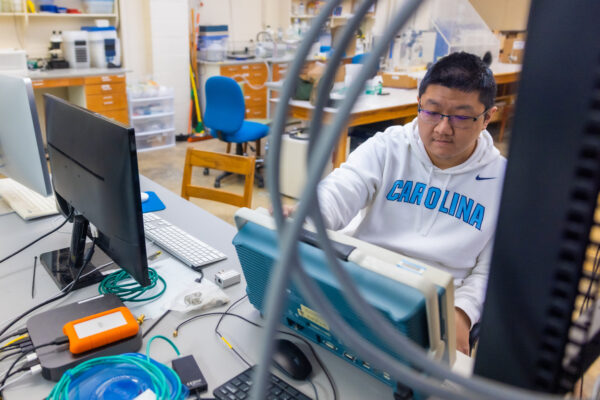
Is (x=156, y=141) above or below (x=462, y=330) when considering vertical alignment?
below

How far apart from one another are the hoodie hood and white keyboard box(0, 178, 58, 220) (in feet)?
4.01

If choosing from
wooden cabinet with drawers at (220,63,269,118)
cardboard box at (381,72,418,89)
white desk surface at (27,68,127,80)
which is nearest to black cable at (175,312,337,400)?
cardboard box at (381,72,418,89)

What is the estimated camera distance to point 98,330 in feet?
3.12

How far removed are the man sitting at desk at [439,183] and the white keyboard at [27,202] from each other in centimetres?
98

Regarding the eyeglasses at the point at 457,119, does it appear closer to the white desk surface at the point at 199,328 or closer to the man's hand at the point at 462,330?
the man's hand at the point at 462,330

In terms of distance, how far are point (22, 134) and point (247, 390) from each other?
1.14 metres

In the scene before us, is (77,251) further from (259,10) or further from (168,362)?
(259,10)

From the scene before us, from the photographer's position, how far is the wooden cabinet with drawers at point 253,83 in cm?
554

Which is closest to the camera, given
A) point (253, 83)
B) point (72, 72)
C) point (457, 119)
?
point (457, 119)

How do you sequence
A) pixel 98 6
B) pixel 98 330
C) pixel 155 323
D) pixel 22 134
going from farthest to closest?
pixel 98 6 < pixel 22 134 < pixel 155 323 < pixel 98 330

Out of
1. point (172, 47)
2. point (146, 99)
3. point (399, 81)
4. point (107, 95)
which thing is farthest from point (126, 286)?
point (172, 47)

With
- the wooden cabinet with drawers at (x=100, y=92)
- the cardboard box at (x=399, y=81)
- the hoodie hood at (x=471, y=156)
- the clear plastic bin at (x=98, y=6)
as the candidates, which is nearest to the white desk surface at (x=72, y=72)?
the wooden cabinet with drawers at (x=100, y=92)

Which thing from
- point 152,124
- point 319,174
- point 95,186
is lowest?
point 152,124

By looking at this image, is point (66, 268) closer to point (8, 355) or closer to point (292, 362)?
point (8, 355)
